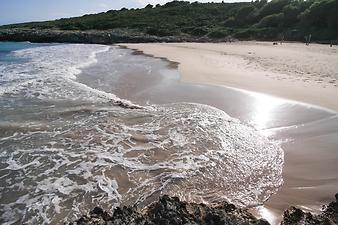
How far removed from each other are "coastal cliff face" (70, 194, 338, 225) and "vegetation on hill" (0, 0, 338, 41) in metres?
28.5

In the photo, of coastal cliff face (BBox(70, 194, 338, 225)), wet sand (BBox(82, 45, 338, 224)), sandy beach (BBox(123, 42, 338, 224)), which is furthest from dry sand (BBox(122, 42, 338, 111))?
coastal cliff face (BBox(70, 194, 338, 225))

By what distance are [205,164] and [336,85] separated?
6.83 metres

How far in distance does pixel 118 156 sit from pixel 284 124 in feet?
12.2

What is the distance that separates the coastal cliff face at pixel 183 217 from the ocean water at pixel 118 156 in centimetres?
111

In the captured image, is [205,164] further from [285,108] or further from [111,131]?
[285,108]

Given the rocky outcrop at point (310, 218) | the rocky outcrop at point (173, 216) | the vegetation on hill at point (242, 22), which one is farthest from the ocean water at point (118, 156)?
the vegetation on hill at point (242, 22)

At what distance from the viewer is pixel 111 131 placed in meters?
7.18

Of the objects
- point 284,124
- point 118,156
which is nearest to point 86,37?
point 284,124

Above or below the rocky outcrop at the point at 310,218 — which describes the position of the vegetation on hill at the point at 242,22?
above

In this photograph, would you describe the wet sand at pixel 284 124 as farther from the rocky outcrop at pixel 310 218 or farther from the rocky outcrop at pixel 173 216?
the rocky outcrop at pixel 173 216

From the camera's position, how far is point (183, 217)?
10.5ft

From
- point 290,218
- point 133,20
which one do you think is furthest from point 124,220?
point 133,20

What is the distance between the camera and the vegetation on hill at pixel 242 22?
3161 cm

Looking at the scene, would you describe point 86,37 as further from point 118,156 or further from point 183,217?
point 183,217
